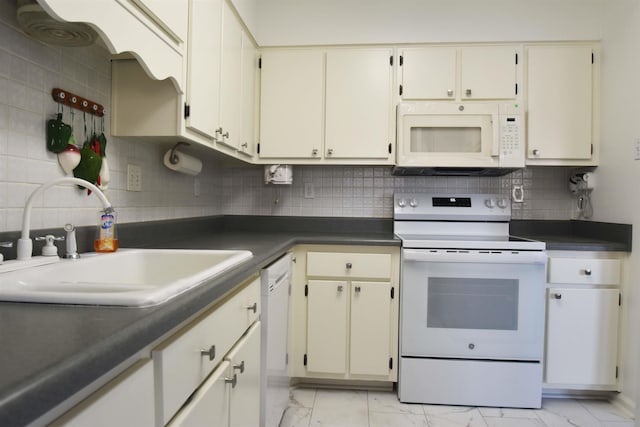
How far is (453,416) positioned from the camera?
6.23 feet

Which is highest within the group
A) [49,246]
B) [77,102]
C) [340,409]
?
[77,102]

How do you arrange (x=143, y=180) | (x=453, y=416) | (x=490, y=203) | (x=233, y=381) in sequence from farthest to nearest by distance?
(x=490, y=203)
(x=453, y=416)
(x=143, y=180)
(x=233, y=381)

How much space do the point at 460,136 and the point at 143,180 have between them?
5.85 feet

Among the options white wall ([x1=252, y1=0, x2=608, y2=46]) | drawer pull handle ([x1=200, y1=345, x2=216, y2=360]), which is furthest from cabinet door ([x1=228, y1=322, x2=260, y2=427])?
white wall ([x1=252, y1=0, x2=608, y2=46])

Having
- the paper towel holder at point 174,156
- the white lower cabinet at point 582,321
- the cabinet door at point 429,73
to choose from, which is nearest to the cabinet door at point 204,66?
the paper towel holder at point 174,156

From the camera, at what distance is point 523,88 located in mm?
2234

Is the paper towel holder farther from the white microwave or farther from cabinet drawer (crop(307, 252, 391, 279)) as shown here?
the white microwave

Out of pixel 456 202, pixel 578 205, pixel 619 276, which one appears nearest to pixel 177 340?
pixel 456 202

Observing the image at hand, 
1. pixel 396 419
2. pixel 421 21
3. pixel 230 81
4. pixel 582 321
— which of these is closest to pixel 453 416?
pixel 396 419

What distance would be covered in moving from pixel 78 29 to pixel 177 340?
3.07 feet

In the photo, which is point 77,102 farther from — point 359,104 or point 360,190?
point 360,190

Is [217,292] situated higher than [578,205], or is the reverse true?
[578,205]

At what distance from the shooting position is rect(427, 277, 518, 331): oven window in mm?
1967

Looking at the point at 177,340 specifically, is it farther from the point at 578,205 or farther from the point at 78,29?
the point at 578,205
